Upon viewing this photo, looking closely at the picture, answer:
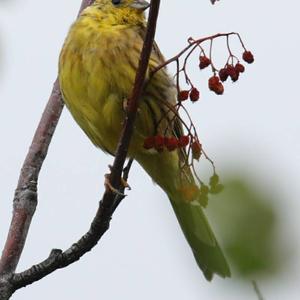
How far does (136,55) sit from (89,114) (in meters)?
0.40

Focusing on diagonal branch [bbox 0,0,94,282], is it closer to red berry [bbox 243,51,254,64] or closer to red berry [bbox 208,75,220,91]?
red berry [bbox 208,75,220,91]

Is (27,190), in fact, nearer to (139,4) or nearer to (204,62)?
(204,62)

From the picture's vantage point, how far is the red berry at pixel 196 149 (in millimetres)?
2748

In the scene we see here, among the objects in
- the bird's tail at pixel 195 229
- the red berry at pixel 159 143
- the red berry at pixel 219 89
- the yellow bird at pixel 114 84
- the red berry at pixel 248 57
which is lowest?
the red berry at pixel 219 89

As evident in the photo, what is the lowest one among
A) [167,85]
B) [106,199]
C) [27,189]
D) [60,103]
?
[106,199]

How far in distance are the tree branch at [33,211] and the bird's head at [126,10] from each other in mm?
853

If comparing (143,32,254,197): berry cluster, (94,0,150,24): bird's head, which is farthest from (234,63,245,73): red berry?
(94,0,150,24): bird's head

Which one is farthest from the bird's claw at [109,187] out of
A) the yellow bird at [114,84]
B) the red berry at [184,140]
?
the yellow bird at [114,84]

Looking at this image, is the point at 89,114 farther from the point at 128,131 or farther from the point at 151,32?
the point at 151,32

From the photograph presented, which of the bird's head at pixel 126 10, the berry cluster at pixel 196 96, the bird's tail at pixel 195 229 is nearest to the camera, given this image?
the berry cluster at pixel 196 96

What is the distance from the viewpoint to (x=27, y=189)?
331 centimetres

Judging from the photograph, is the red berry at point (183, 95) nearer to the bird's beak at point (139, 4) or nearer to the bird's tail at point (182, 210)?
the bird's tail at point (182, 210)

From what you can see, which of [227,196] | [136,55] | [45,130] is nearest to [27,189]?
[45,130]

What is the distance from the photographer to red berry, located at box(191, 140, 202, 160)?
2748 mm
